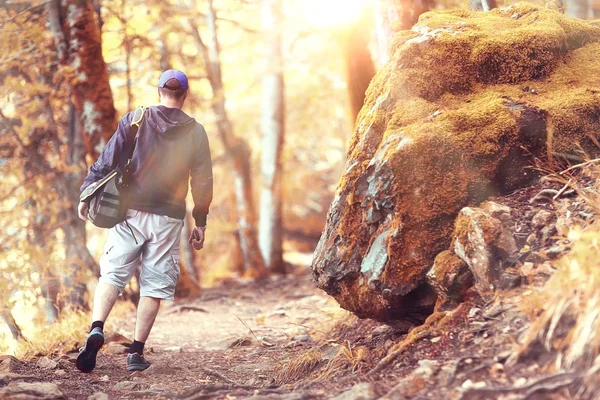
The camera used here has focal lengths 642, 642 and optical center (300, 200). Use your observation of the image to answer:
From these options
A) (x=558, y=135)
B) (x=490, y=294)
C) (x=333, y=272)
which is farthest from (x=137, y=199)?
(x=558, y=135)

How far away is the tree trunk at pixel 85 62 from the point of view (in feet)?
27.3

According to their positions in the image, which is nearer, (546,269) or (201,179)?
(546,269)

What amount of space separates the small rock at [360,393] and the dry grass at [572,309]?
75 cm

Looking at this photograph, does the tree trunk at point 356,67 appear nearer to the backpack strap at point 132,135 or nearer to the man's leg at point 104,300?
the backpack strap at point 132,135

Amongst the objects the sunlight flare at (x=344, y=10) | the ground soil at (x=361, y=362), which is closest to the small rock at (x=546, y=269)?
the ground soil at (x=361, y=362)

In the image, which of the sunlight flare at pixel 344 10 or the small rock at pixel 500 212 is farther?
the sunlight flare at pixel 344 10

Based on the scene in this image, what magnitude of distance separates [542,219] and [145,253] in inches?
123

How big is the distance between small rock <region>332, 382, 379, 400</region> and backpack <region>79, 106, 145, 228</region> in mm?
2499

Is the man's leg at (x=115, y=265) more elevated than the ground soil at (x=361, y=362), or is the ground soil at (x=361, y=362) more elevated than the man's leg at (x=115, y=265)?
the man's leg at (x=115, y=265)

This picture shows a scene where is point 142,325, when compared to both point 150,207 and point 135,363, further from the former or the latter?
point 150,207

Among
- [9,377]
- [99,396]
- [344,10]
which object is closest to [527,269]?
[99,396]

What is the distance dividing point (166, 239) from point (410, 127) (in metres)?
2.22

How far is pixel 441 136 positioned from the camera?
170 inches

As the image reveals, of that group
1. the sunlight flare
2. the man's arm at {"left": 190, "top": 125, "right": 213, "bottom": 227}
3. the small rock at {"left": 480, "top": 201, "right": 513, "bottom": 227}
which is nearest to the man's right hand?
the man's arm at {"left": 190, "top": 125, "right": 213, "bottom": 227}
